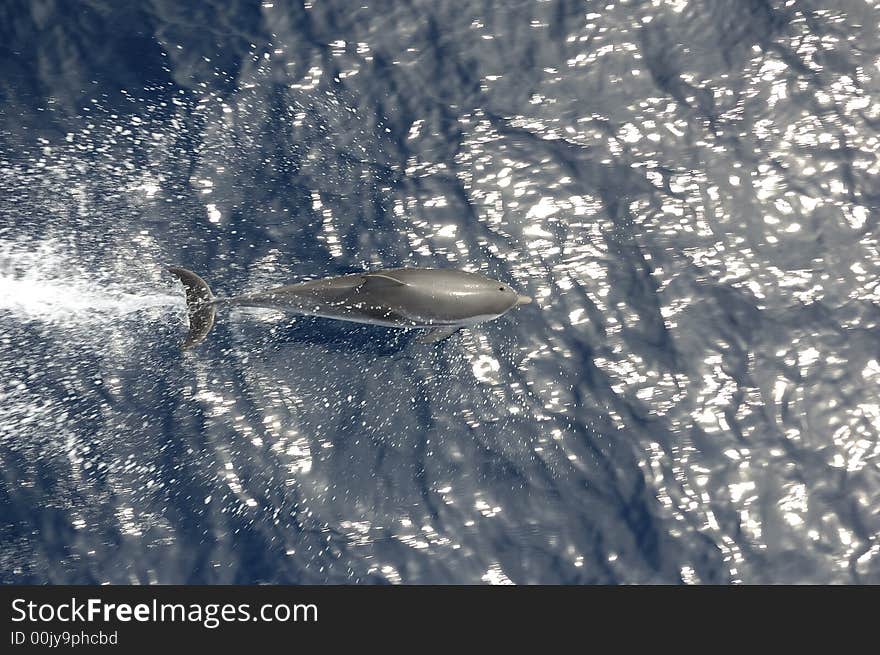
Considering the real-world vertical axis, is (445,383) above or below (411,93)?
below

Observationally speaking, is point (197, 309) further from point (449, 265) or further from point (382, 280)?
point (449, 265)

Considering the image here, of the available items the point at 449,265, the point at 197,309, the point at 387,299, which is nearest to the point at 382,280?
the point at 387,299

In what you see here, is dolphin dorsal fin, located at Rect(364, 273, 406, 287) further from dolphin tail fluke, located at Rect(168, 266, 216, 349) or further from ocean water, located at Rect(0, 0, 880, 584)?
dolphin tail fluke, located at Rect(168, 266, 216, 349)

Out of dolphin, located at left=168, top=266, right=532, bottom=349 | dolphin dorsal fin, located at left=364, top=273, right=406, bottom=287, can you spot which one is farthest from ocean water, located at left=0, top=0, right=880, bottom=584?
dolphin dorsal fin, located at left=364, top=273, right=406, bottom=287
